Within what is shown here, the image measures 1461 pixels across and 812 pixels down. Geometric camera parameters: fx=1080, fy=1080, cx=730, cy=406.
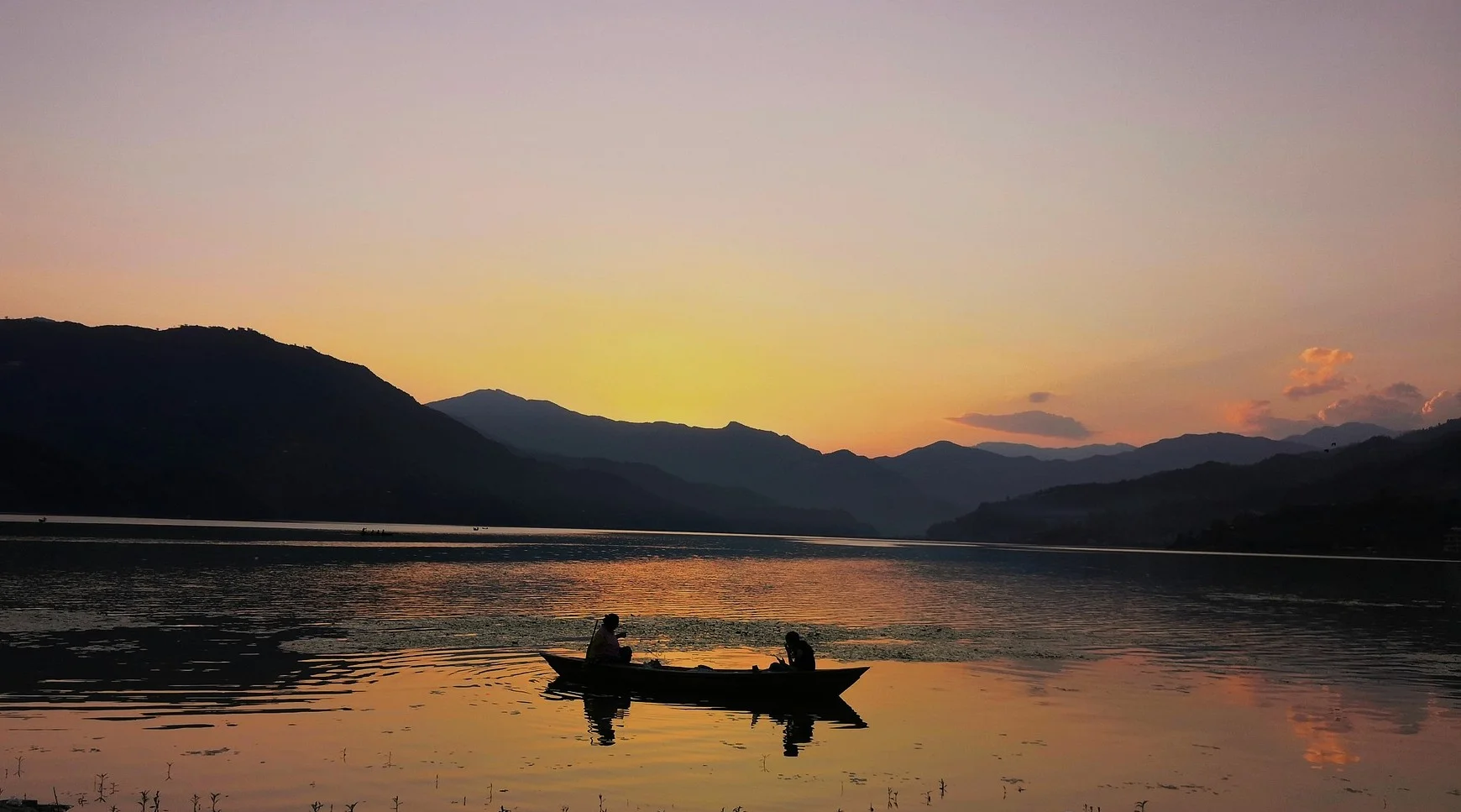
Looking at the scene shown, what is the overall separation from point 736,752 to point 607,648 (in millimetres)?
11177

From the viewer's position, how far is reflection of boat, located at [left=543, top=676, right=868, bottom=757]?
33.1 m

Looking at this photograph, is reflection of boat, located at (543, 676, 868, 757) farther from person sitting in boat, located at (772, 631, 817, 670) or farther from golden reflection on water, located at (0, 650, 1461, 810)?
person sitting in boat, located at (772, 631, 817, 670)

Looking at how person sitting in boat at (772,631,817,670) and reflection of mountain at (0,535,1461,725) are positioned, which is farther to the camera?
reflection of mountain at (0,535,1461,725)

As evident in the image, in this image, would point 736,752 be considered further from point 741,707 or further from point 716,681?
point 716,681

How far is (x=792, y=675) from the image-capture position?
3634cm

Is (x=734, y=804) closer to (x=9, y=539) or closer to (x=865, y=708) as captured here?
(x=865, y=708)

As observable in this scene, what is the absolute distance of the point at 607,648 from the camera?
3912 cm

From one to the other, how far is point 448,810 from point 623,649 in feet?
58.1

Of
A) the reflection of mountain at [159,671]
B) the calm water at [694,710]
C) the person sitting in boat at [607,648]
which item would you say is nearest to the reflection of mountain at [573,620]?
the reflection of mountain at [159,671]

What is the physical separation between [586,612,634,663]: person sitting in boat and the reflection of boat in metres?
1.18

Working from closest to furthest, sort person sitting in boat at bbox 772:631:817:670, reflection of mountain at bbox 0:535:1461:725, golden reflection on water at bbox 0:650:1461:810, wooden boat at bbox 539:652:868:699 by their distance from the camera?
golden reflection on water at bbox 0:650:1461:810 < wooden boat at bbox 539:652:868:699 < person sitting in boat at bbox 772:631:817:670 < reflection of mountain at bbox 0:535:1461:725

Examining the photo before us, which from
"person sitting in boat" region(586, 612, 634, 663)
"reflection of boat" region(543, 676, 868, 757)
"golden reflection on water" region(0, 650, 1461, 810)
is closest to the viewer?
"golden reflection on water" region(0, 650, 1461, 810)

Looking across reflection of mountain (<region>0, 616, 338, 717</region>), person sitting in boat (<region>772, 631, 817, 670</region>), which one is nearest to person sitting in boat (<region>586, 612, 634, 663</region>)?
person sitting in boat (<region>772, 631, 817, 670</region>)

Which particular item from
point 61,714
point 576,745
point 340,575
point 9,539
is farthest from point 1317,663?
point 9,539
